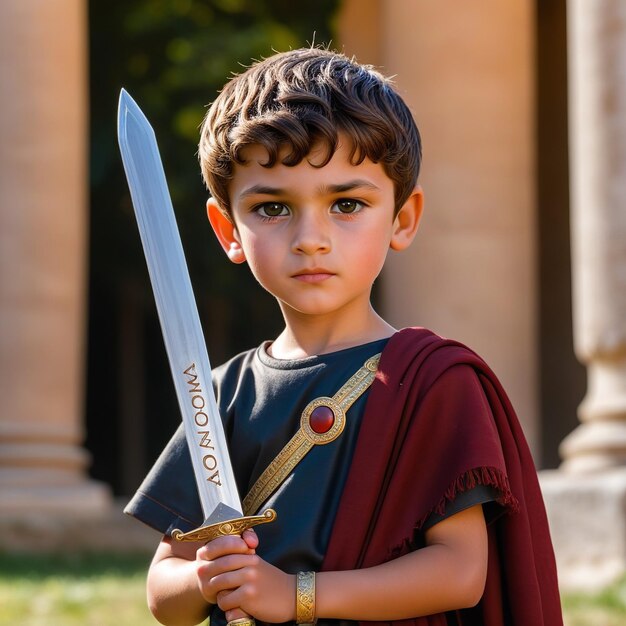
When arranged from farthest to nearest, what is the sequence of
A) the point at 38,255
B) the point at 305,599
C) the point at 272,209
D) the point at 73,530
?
the point at 38,255 < the point at 73,530 < the point at 272,209 < the point at 305,599

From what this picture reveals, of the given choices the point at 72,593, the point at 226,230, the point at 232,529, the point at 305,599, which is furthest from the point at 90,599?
the point at 232,529

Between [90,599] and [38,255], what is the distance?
6158 millimetres

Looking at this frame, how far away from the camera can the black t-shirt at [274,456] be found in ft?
11.2

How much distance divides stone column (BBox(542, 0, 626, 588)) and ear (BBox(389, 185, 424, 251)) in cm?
→ 729

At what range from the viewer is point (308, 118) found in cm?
346

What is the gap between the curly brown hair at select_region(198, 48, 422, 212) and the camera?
3.47 metres

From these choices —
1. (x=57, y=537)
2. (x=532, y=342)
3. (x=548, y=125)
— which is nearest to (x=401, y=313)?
(x=532, y=342)

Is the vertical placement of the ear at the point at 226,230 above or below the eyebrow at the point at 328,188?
above

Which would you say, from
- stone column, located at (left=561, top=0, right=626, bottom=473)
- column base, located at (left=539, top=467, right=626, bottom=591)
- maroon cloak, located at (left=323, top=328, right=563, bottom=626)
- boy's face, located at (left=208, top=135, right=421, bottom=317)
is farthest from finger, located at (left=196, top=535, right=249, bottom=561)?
stone column, located at (left=561, top=0, right=626, bottom=473)

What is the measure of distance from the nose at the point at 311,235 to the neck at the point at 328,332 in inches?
11.1

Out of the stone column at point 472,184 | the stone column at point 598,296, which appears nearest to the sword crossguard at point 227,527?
the stone column at point 598,296

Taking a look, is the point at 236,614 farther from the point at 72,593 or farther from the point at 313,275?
the point at 72,593

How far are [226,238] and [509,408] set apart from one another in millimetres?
905

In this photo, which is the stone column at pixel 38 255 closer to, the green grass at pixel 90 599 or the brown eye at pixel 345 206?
the green grass at pixel 90 599
